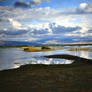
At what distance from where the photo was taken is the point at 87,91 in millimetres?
7797

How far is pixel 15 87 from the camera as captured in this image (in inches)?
345

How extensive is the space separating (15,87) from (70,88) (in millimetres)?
4413

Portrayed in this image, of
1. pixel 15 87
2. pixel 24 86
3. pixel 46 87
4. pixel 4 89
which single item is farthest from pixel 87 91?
pixel 4 89

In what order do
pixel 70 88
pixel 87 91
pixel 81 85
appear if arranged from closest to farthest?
pixel 87 91
pixel 70 88
pixel 81 85

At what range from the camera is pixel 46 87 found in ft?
28.3

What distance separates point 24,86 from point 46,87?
1865mm

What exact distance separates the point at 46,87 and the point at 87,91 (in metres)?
3.08

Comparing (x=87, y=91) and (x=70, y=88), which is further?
(x=70, y=88)

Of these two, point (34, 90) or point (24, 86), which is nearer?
point (34, 90)

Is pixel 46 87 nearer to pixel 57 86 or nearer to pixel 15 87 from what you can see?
pixel 57 86

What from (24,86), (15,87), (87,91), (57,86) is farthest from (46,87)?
(87,91)

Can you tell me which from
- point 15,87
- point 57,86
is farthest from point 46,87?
point 15,87

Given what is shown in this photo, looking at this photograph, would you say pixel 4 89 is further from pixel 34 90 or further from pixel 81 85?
pixel 81 85

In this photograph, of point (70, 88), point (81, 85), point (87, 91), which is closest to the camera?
point (87, 91)
